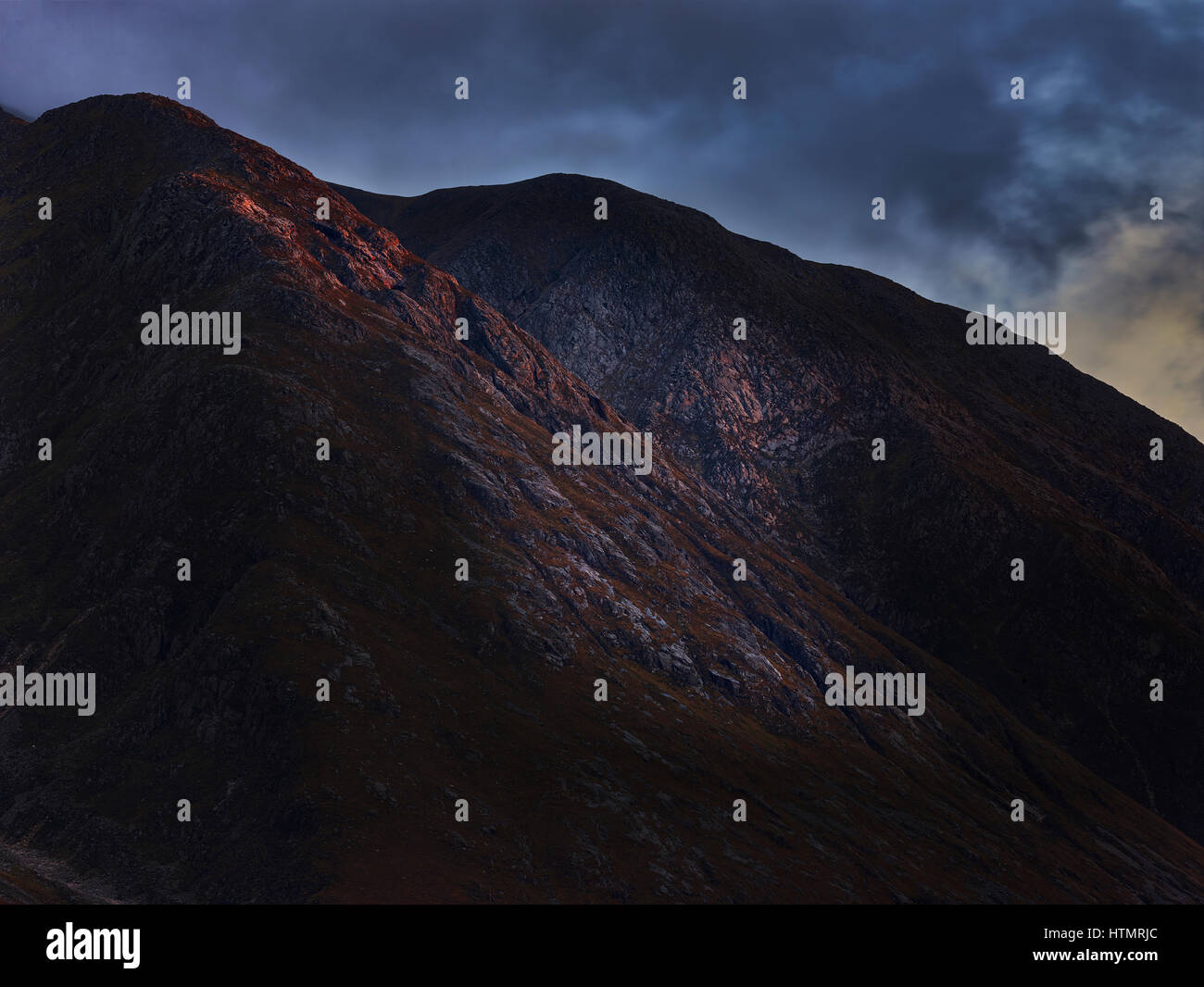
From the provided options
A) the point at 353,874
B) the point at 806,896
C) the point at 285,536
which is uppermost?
the point at 285,536

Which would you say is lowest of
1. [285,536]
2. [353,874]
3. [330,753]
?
[353,874]

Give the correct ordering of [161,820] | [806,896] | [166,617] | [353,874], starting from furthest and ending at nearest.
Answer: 1. [166,617]
2. [806,896]
3. [161,820]
4. [353,874]

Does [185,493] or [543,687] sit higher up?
[185,493]

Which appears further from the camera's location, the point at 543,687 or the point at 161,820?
the point at 543,687
